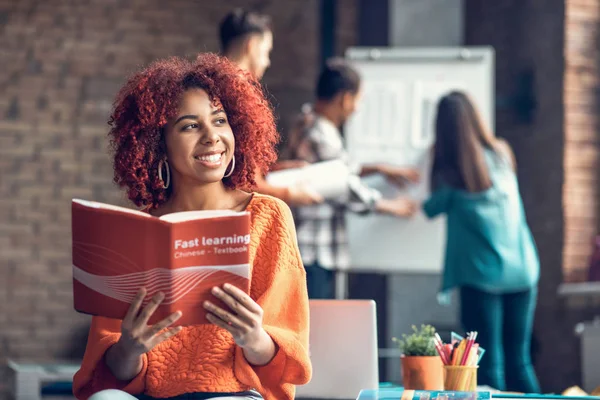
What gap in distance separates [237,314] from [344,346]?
609 mm

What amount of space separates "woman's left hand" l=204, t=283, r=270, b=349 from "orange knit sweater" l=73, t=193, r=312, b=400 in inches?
2.9

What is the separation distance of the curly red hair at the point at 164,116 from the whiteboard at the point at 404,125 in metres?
2.52

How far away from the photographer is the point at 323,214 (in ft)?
11.1

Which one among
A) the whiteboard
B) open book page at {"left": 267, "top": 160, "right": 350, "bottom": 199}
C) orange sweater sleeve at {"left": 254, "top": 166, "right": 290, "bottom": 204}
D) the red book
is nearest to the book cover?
the red book

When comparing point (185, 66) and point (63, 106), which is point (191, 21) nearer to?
point (63, 106)

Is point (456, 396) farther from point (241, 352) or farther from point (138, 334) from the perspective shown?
point (138, 334)

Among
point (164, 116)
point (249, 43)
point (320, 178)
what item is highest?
point (249, 43)

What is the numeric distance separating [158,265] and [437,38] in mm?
3804

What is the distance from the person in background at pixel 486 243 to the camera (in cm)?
353

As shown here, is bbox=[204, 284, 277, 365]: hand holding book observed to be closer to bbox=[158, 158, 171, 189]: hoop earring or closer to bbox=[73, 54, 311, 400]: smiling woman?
bbox=[73, 54, 311, 400]: smiling woman

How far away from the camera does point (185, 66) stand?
1795mm

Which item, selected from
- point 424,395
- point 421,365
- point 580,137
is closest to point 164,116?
point 424,395

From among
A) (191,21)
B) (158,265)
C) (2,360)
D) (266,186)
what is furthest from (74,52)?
(158,265)

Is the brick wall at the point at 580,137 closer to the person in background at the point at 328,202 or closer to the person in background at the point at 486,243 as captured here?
the person in background at the point at 486,243
